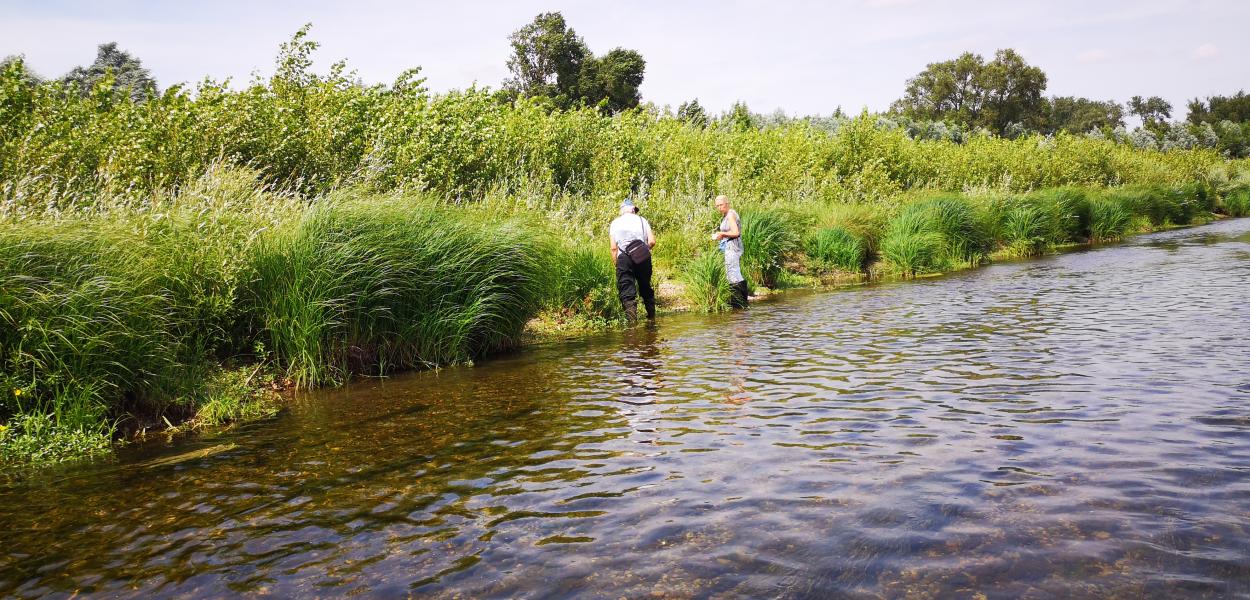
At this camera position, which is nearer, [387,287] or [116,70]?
[387,287]

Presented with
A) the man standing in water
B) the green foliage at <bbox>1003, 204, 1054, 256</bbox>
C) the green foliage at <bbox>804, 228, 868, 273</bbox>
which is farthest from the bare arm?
the green foliage at <bbox>1003, 204, 1054, 256</bbox>

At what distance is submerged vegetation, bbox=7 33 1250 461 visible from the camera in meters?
8.54

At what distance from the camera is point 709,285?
17.8 m

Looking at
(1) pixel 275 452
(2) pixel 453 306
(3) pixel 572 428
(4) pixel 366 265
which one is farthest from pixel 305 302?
(3) pixel 572 428

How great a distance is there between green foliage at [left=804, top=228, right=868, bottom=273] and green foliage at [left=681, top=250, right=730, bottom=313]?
5654 millimetres

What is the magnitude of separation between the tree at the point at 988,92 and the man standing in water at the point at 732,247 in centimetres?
6864

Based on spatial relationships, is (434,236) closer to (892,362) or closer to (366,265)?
(366,265)

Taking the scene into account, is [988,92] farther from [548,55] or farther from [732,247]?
[732,247]

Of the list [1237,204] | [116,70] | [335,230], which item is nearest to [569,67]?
[116,70]

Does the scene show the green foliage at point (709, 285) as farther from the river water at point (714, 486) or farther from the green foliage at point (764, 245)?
the river water at point (714, 486)

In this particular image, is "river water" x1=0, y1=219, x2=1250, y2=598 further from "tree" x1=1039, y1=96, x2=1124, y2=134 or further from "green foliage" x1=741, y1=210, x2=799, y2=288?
"tree" x1=1039, y1=96, x2=1124, y2=134

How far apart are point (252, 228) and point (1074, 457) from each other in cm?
945

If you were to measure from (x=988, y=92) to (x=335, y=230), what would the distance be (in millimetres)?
82011

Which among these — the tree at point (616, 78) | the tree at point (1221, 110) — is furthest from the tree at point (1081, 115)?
the tree at point (616, 78)
